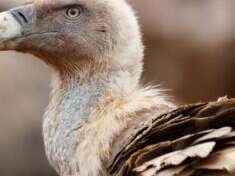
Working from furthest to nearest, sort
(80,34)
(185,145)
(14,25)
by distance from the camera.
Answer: (80,34)
(14,25)
(185,145)

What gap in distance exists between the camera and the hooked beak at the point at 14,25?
Answer: 15.9 feet

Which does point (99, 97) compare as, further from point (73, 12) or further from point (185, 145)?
point (185, 145)

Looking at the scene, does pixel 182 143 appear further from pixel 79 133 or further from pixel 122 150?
pixel 79 133

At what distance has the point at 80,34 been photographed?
16.5 ft

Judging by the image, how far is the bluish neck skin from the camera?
468 centimetres

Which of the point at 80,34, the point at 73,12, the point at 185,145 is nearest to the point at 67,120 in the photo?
the point at 80,34

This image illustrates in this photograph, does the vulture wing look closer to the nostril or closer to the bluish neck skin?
the bluish neck skin

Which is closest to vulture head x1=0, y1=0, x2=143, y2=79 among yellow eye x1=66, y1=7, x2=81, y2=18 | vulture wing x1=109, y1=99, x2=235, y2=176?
yellow eye x1=66, y1=7, x2=81, y2=18

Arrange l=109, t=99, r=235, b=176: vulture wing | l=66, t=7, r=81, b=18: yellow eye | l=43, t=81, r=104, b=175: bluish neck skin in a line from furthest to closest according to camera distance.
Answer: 1. l=66, t=7, r=81, b=18: yellow eye
2. l=43, t=81, r=104, b=175: bluish neck skin
3. l=109, t=99, r=235, b=176: vulture wing

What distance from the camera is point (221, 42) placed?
11086mm

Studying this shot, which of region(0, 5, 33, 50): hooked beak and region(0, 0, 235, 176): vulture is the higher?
region(0, 5, 33, 50): hooked beak

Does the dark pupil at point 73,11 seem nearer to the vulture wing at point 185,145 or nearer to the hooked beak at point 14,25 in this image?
the hooked beak at point 14,25

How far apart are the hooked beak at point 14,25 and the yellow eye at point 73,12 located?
191mm

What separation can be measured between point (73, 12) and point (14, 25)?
0.32 m
